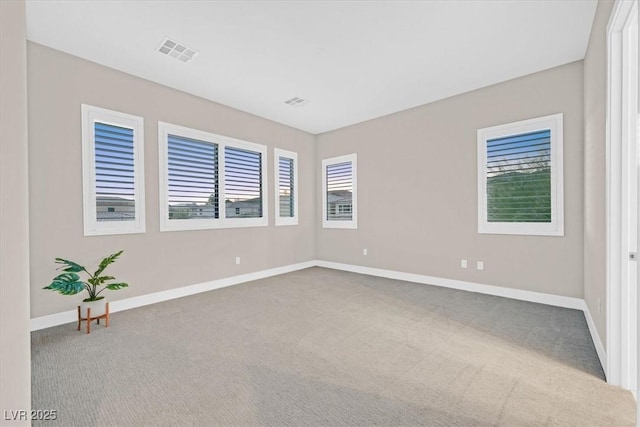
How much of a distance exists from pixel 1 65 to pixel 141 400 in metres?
1.96

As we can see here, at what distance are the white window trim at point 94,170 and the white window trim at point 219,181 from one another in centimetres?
26

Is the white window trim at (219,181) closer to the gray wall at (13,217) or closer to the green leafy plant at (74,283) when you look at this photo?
the green leafy plant at (74,283)

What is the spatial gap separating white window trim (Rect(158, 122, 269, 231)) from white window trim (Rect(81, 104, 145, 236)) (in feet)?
0.86

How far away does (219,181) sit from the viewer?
4773mm

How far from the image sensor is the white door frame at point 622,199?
74.5 inches

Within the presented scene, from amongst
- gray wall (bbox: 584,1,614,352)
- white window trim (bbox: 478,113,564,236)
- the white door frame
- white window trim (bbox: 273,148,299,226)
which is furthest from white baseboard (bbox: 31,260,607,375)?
white window trim (bbox: 273,148,299,226)

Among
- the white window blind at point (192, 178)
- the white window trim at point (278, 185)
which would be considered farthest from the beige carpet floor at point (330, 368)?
the white window trim at point (278, 185)

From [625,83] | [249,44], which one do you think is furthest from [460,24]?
[249,44]

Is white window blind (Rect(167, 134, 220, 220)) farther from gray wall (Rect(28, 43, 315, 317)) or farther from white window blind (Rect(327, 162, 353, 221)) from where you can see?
white window blind (Rect(327, 162, 353, 221))

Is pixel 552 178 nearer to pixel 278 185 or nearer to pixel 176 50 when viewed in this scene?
pixel 278 185

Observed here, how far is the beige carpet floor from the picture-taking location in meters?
1.72

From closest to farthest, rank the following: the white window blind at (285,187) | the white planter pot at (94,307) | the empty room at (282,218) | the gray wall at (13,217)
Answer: the gray wall at (13,217) < the empty room at (282,218) < the white planter pot at (94,307) < the white window blind at (285,187)

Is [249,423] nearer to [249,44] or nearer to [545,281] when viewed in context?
[249,44]

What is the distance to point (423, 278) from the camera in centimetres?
487
